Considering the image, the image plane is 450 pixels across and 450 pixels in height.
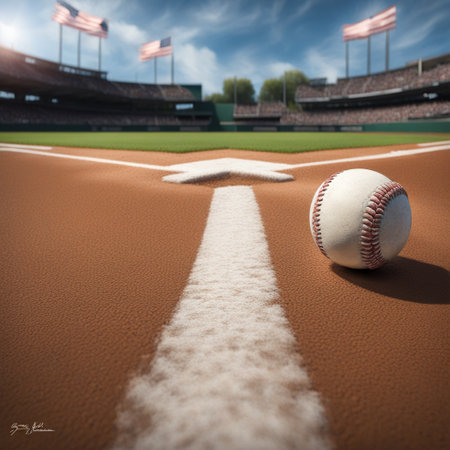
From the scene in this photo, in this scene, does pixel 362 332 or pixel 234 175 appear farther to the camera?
pixel 234 175

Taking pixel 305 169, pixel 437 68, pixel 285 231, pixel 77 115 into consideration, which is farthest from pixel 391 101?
A: pixel 285 231

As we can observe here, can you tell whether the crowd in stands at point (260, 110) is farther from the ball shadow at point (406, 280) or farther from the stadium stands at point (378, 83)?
the ball shadow at point (406, 280)

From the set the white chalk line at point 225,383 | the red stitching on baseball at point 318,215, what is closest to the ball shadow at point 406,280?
the red stitching on baseball at point 318,215

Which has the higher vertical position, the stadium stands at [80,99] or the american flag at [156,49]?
the american flag at [156,49]

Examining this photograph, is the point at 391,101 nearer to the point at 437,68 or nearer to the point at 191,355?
the point at 437,68

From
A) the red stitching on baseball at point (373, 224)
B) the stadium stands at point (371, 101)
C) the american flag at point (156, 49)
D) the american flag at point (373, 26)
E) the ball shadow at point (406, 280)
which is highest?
the american flag at point (373, 26)
